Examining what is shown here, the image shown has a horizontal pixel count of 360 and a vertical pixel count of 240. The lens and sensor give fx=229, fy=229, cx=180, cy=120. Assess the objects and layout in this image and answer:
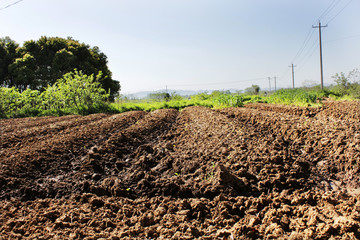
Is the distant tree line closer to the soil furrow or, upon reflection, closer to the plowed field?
the soil furrow

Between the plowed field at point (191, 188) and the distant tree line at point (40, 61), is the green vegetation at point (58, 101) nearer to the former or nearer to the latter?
the distant tree line at point (40, 61)

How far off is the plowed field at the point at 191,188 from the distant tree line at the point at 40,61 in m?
19.1

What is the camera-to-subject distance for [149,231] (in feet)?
7.57

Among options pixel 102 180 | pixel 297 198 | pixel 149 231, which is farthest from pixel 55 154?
pixel 297 198

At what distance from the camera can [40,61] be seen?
24.8 meters

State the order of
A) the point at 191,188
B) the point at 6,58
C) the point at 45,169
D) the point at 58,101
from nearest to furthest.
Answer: the point at 191,188
the point at 45,169
the point at 58,101
the point at 6,58

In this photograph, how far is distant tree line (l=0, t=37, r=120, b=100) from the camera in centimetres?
2294

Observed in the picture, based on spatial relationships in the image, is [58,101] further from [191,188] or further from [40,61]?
[191,188]

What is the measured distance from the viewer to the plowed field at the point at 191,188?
228 cm

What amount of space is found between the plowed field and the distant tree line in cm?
1905

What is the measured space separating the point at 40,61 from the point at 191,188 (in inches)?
1075

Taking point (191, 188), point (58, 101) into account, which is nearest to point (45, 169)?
point (191, 188)

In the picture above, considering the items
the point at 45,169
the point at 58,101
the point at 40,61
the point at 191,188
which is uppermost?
the point at 40,61

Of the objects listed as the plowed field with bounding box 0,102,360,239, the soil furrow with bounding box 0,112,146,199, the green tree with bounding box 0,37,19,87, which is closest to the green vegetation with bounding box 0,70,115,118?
the green tree with bounding box 0,37,19,87
